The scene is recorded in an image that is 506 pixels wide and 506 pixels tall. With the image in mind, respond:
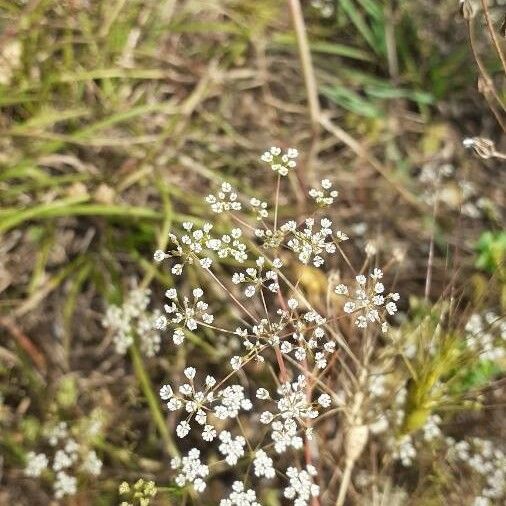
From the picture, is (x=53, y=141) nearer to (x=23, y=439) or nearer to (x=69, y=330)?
(x=69, y=330)

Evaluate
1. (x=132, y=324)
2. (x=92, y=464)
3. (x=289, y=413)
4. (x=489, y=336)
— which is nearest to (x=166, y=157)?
(x=132, y=324)

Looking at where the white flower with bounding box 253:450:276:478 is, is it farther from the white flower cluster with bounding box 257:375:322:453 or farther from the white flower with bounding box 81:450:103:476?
the white flower with bounding box 81:450:103:476

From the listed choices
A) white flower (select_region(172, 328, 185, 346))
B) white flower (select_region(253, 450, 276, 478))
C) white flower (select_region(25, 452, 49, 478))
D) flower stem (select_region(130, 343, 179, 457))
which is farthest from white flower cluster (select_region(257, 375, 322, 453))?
white flower (select_region(25, 452, 49, 478))

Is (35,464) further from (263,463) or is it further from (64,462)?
(263,463)

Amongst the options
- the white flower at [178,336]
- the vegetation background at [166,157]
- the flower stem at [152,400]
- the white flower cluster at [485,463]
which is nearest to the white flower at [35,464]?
the vegetation background at [166,157]

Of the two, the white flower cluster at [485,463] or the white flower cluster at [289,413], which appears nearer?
the white flower cluster at [289,413]

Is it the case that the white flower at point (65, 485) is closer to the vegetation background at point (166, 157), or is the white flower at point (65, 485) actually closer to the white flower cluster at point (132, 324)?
the vegetation background at point (166, 157)
